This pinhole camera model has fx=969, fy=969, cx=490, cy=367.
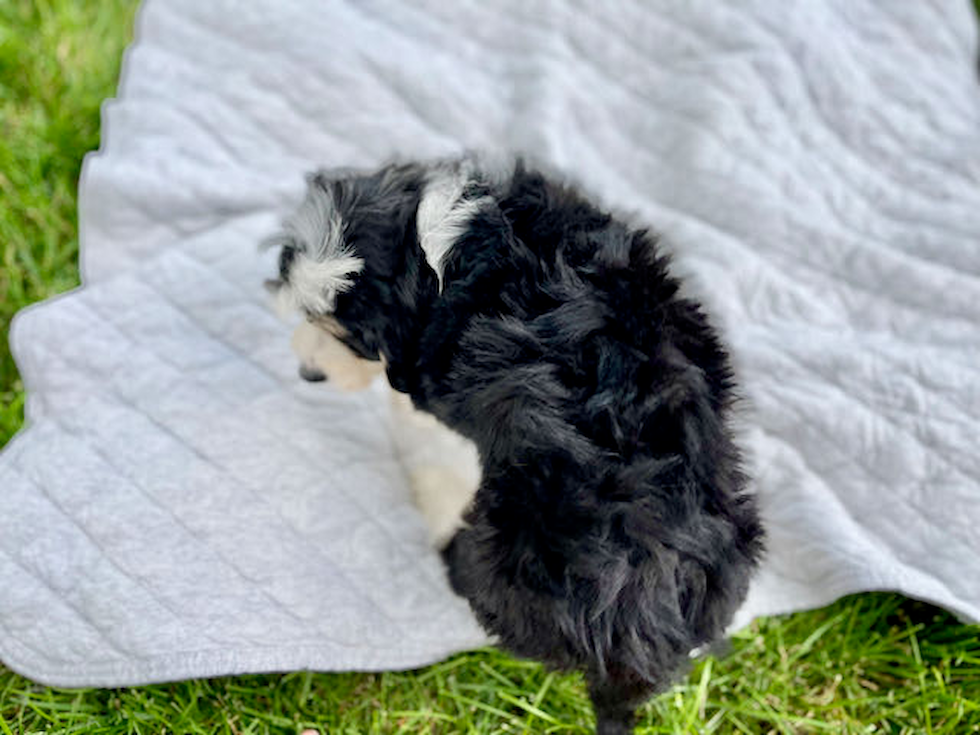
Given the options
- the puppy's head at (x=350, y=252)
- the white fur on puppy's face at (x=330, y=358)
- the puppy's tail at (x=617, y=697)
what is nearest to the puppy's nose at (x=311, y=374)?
the white fur on puppy's face at (x=330, y=358)

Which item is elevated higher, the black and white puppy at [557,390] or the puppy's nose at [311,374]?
the black and white puppy at [557,390]

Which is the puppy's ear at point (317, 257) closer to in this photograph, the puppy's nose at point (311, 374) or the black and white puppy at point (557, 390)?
the black and white puppy at point (557, 390)

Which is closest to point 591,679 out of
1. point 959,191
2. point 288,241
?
point 288,241

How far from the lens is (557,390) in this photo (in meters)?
1.70

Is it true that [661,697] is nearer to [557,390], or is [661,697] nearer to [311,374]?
[557,390]

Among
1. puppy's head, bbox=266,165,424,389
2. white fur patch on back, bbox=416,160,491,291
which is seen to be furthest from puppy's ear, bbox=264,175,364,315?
white fur patch on back, bbox=416,160,491,291

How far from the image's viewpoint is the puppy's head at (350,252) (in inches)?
76.2

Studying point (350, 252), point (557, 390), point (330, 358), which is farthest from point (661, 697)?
point (350, 252)

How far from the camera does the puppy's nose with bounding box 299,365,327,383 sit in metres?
2.22

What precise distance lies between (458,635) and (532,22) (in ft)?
6.24

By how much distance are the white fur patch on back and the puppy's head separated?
1.7 inches

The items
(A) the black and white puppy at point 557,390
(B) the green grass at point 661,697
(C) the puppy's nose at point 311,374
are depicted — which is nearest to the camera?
(A) the black and white puppy at point 557,390

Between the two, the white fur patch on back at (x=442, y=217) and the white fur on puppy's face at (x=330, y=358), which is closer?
the white fur patch on back at (x=442, y=217)

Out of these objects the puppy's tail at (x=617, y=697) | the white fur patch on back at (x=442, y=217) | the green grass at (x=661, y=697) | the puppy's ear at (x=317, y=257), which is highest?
the white fur patch on back at (x=442, y=217)
